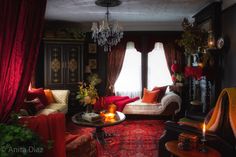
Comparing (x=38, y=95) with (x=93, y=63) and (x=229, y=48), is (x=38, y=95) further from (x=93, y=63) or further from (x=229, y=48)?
(x=229, y=48)

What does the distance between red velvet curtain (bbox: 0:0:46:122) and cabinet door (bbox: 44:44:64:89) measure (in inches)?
163

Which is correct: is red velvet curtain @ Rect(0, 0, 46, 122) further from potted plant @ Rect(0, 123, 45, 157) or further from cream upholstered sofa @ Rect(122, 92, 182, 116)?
cream upholstered sofa @ Rect(122, 92, 182, 116)

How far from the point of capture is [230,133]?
9.77ft

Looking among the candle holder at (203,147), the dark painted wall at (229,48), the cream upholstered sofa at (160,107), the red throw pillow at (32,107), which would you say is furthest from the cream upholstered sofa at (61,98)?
the candle holder at (203,147)

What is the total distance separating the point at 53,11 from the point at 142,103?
3.02 meters

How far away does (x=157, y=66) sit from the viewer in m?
6.89

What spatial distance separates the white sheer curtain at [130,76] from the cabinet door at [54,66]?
5.31 ft

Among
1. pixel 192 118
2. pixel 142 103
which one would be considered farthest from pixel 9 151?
pixel 142 103

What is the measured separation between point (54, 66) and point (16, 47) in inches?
169

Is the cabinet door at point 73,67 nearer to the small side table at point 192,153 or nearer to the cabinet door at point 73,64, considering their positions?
the cabinet door at point 73,64

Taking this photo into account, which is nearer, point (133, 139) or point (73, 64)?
point (133, 139)

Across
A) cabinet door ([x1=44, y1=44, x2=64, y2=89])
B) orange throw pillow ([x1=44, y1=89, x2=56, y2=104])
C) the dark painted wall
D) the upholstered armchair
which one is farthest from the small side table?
cabinet door ([x1=44, y1=44, x2=64, y2=89])

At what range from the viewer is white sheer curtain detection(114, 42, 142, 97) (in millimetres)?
6902

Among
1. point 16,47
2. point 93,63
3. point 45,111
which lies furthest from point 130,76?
point 16,47
